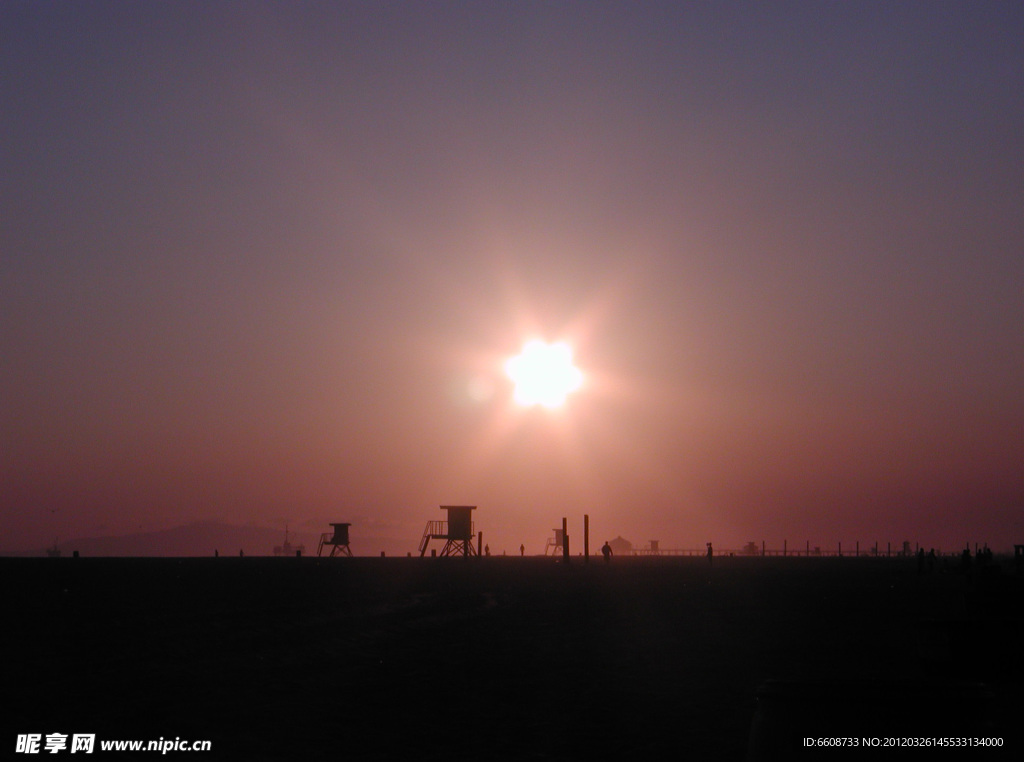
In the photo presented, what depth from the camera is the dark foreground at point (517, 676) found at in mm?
6148

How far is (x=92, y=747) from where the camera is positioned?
17.8 m

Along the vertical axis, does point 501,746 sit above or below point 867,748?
below

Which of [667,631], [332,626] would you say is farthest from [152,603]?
[667,631]

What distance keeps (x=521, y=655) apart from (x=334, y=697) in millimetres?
8512

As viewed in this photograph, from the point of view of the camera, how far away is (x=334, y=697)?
23.2 m

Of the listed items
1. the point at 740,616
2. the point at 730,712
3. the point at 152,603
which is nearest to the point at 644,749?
the point at 730,712

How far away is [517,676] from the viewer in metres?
26.3

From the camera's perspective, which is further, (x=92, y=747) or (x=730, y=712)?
(x=730, y=712)

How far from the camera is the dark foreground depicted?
615 centimetres

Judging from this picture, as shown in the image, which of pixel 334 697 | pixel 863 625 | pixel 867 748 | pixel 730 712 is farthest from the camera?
pixel 863 625

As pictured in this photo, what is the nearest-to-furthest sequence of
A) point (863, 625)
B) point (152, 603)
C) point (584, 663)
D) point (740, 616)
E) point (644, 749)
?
point (644, 749) < point (584, 663) < point (863, 625) < point (740, 616) < point (152, 603)

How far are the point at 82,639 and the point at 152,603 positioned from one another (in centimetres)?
2019

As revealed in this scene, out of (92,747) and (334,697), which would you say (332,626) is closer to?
(334,697)

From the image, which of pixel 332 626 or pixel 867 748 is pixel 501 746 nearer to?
pixel 867 748
